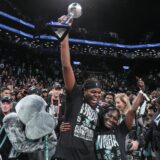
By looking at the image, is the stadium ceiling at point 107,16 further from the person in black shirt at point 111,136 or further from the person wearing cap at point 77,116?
the person wearing cap at point 77,116

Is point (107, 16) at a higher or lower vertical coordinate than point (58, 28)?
higher

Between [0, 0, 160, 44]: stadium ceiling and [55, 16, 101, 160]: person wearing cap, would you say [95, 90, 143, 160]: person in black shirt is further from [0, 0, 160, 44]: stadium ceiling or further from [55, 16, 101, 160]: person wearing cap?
[0, 0, 160, 44]: stadium ceiling

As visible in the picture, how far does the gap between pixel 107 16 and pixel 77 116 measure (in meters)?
38.8

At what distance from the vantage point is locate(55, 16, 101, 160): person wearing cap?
3.53 m

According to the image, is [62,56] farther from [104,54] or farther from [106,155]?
[104,54]

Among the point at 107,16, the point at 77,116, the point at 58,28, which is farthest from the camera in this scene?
the point at 107,16

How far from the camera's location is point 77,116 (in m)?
3.60

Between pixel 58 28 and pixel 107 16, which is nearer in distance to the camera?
pixel 58 28

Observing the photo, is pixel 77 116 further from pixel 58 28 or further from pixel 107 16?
pixel 107 16

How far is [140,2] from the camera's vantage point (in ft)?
120

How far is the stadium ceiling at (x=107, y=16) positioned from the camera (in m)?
36.5

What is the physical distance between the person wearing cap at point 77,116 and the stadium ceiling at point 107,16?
95.7 ft

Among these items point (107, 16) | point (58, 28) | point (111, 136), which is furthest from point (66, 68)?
point (107, 16)

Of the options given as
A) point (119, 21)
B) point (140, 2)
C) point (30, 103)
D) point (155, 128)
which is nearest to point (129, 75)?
point (119, 21)
